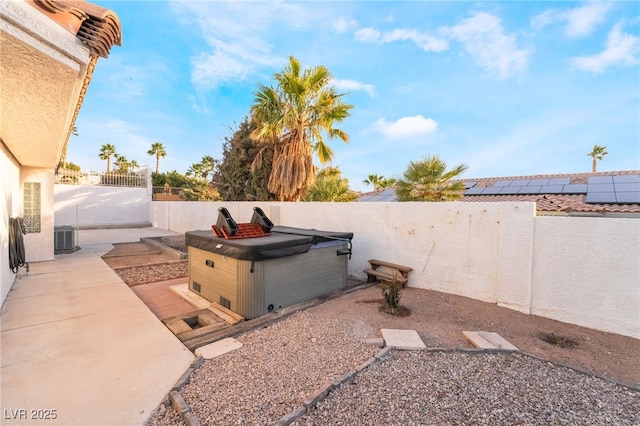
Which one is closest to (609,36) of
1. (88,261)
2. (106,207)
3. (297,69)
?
(297,69)

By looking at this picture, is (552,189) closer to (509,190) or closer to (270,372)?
(509,190)

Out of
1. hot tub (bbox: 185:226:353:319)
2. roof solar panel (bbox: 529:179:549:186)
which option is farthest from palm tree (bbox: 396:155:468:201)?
roof solar panel (bbox: 529:179:549:186)

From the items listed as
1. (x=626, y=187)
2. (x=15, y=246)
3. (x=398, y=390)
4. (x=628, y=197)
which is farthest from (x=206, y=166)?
(x=626, y=187)

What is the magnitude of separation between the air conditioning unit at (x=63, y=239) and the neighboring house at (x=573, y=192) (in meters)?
12.4

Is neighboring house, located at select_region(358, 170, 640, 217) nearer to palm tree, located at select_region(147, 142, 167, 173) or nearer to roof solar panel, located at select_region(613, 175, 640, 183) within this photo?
roof solar panel, located at select_region(613, 175, 640, 183)

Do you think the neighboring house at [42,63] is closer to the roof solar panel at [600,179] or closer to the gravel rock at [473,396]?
the gravel rock at [473,396]

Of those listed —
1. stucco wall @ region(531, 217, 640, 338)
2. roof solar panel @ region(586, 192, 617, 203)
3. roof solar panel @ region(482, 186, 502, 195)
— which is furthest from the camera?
roof solar panel @ region(482, 186, 502, 195)

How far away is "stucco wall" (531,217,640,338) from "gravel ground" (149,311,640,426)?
158 cm

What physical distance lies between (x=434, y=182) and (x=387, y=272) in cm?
334

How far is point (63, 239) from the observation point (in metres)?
8.46

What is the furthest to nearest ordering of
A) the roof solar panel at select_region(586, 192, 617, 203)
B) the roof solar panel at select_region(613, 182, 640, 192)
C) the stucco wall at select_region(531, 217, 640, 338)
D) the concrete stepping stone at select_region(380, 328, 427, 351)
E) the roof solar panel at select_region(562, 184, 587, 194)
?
1. the roof solar panel at select_region(562, 184, 587, 194)
2. the roof solar panel at select_region(613, 182, 640, 192)
3. the roof solar panel at select_region(586, 192, 617, 203)
4. the stucco wall at select_region(531, 217, 640, 338)
5. the concrete stepping stone at select_region(380, 328, 427, 351)

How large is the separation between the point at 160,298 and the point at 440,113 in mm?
12955

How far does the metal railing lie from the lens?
627 inches

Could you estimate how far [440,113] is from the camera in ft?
40.0
